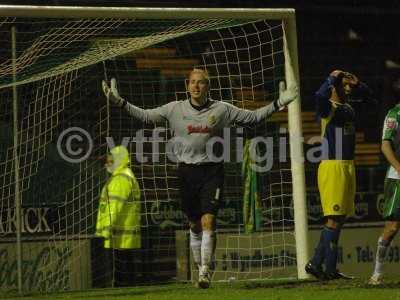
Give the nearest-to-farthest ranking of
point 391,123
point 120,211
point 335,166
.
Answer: point 391,123, point 335,166, point 120,211

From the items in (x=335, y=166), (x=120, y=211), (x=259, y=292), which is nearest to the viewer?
(x=259, y=292)

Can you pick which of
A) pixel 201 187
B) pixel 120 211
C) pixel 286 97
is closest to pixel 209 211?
pixel 201 187

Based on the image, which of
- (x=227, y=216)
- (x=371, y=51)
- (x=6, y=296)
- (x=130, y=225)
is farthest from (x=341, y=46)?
(x=6, y=296)

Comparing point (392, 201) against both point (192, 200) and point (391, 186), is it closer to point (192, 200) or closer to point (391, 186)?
point (391, 186)

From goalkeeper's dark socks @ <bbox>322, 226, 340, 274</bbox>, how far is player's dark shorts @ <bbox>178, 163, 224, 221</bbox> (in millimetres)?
1285

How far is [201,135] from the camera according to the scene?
10.5 m

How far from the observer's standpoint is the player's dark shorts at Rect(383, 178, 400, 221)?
10.4m

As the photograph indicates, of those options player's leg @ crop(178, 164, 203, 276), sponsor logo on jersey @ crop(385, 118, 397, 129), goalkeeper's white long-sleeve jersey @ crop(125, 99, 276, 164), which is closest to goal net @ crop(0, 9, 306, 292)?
goalkeeper's white long-sleeve jersey @ crop(125, 99, 276, 164)

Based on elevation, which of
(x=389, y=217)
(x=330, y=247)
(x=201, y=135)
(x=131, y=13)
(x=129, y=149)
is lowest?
(x=330, y=247)

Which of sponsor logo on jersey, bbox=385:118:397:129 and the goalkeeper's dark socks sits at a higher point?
sponsor logo on jersey, bbox=385:118:397:129

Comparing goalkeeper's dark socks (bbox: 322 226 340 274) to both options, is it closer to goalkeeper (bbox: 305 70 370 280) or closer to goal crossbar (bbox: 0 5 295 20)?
goalkeeper (bbox: 305 70 370 280)

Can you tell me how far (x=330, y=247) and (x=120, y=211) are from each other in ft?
10.1

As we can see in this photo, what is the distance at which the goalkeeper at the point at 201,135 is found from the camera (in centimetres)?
1041

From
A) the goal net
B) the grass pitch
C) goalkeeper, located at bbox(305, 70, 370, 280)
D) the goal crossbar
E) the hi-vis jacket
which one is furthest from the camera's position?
the hi-vis jacket
